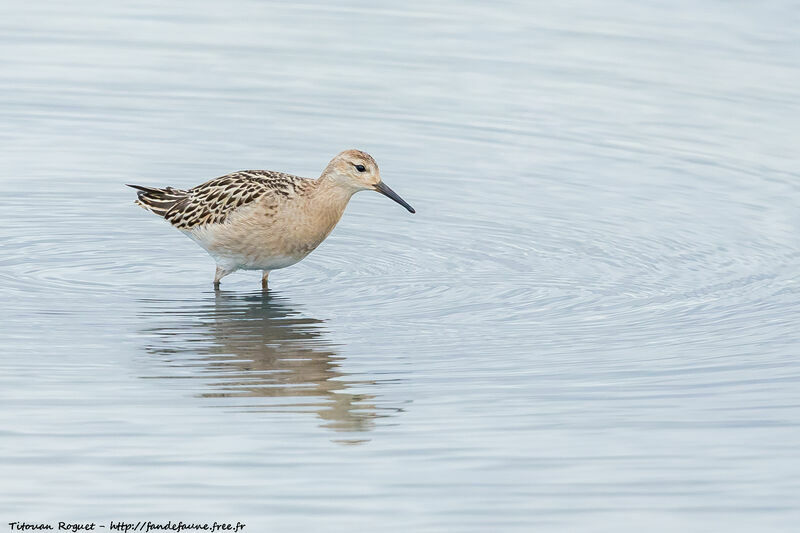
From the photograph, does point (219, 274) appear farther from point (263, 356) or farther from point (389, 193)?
point (263, 356)

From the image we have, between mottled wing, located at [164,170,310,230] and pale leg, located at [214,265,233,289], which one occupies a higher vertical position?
mottled wing, located at [164,170,310,230]

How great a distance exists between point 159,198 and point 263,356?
402cm

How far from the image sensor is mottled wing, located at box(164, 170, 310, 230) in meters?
16.2

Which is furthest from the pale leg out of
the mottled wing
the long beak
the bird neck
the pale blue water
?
the long beak

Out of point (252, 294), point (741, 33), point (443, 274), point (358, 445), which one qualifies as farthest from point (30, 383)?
point (741, 33)

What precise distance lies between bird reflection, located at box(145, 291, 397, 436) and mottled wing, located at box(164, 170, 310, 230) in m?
0.84

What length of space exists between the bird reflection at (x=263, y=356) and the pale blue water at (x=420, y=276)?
4 centimetres

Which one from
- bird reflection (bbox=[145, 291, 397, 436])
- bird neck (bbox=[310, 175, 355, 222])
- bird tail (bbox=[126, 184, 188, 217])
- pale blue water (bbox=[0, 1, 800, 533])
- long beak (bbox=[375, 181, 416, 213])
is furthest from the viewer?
bird tail (bbox=[126, 184, 188, 217])

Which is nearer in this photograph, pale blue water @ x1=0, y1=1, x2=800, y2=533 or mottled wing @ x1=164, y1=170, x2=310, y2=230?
pale blue water @ x1=0, y1=1, x2=800, y2=533

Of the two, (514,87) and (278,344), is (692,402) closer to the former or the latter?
(278,344)

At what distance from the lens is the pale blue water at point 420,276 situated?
10.8 metres

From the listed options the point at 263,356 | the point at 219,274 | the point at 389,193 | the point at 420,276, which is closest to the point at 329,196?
the point at 389,193

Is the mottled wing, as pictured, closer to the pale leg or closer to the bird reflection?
the pale leg

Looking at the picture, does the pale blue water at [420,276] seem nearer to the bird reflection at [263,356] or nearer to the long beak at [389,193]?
the bird reflection at [263,356]
